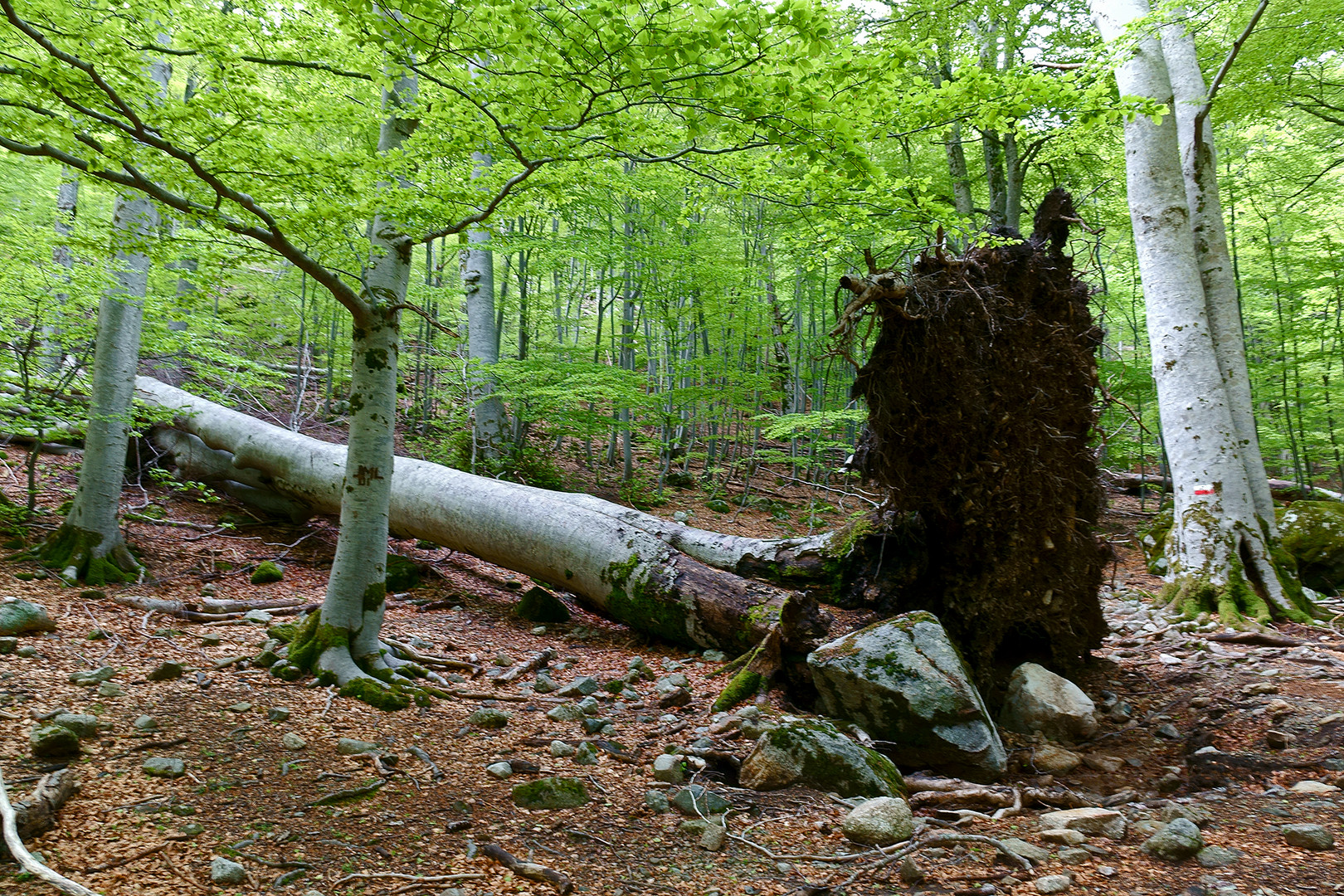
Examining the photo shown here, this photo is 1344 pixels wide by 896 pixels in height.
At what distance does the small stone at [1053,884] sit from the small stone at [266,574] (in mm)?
6191

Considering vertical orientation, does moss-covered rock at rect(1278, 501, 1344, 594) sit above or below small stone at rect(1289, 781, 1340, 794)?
above

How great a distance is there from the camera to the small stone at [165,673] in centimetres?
366

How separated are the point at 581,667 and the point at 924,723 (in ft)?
8.30

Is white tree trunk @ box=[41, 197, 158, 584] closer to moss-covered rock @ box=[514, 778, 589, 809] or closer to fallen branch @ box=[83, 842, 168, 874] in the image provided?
fallen branch @ box=[83, 842, 168, 874]

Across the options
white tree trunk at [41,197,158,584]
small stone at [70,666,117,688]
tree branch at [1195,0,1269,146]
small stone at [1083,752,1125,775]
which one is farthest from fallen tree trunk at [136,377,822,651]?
tree branch at [1195,0,1269,146]

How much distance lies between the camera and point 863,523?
5.12m

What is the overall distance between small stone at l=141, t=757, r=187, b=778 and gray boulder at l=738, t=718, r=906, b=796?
2492 millimetres

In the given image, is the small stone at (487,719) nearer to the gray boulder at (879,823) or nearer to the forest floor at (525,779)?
the forest floor at (525,779)

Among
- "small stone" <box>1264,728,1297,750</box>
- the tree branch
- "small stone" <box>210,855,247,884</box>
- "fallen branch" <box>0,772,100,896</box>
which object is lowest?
"small stone" <box>210,855,247,884</box>

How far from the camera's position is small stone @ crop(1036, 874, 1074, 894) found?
233cm

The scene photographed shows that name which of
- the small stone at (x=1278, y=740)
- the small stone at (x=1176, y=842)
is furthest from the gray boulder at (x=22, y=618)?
the small stone at (x=1278, y=740)

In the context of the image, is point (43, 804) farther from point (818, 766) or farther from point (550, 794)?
point (818, 766)

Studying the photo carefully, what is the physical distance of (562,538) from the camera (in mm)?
5746

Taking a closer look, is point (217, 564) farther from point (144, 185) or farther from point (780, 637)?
point (780, 637)
